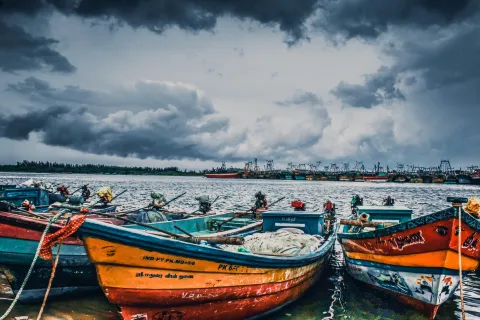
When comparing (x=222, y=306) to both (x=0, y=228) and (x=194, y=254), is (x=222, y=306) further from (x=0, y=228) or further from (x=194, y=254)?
(x=0, y=228)

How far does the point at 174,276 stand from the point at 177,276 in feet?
0.19

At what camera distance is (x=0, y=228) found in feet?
28.9

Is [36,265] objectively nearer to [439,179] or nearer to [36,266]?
[36,266]

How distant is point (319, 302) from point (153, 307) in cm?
535

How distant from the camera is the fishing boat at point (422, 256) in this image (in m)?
8.08

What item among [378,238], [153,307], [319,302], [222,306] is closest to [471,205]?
[378,238]

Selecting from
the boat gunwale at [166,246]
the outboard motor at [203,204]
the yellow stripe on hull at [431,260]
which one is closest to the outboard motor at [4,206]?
the boat gunwale at [166,246]

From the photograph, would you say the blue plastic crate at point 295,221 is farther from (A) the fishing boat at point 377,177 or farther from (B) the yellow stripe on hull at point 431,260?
(A) the fishing boat at point 377,177

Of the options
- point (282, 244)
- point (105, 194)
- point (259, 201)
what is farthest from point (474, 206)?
point (105, 194)

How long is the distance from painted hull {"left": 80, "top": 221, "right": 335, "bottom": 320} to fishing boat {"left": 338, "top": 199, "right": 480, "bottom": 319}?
3147mm

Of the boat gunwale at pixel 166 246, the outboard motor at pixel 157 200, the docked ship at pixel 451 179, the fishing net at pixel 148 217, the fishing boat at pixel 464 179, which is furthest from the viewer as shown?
the docked ship at pixel 451 179

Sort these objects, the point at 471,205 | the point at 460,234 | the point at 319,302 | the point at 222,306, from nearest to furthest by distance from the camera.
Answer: the point at 222,306, the point at 460,234, the point at 471,205, the point at 319,302

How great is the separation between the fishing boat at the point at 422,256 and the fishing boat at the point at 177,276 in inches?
109

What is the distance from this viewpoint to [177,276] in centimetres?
675
